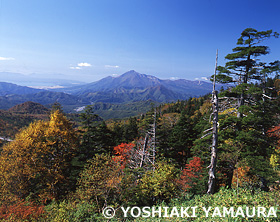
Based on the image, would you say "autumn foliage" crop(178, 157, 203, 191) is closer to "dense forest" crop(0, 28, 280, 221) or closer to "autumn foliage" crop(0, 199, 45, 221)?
"dense forest" crop(0, 28, 280, 221)

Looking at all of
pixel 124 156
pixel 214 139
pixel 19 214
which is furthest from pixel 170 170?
pixel 124 156

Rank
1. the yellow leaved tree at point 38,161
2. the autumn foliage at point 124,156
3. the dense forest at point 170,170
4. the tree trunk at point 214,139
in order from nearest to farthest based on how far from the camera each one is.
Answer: the tree trunk at point 214,139
the dense forest at point 170,170
the yellow leaved tree at point 38,161
the autumn foliage at point 124,156

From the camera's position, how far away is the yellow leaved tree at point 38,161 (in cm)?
2084

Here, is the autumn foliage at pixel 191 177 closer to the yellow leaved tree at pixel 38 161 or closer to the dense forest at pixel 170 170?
the dense forest at pixel 170 170

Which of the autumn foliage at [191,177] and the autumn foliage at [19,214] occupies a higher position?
the autumn foliage at [191,177]

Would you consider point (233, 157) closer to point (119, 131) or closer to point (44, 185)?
point (44, 185)

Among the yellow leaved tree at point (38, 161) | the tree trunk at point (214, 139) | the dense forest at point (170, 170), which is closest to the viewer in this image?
the tree trunk at point (214, 139)

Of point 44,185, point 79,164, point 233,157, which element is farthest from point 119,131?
point 233,157

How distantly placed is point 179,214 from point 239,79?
13676 mm

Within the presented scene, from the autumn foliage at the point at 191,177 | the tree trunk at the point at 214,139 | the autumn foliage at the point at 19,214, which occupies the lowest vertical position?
the autumn foliage at the point at 19,214

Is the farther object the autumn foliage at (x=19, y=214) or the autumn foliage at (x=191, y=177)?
the autumn foliage at (x=191, y=177)

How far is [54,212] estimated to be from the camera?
1500cm

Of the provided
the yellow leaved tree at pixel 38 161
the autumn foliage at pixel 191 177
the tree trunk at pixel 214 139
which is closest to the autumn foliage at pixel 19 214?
the yellow leaved tree at pixel 38 161

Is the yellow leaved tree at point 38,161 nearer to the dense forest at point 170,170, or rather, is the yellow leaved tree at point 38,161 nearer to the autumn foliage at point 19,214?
the dense forest at point 170,170
